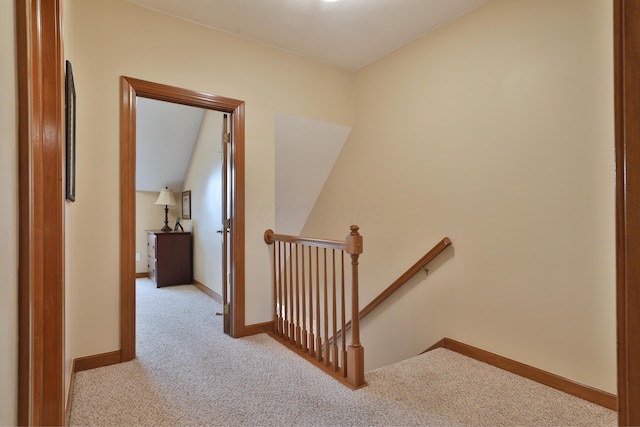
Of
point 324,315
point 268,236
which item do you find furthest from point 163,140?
point 324,315

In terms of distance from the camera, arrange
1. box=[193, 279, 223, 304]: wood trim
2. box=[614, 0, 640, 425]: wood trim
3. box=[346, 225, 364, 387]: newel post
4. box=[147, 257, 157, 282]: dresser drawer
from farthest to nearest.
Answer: box=[147, 257, 157, 282]: dresser drawer < box=[193, 279, 223, 304]: wood trim < box=[346, 225, 364, 387]: newel post < box=[614, 0, 640, 425]: wood trim

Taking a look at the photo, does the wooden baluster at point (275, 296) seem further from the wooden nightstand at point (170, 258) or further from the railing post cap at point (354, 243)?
the wooden nightstand at point (170, 258)

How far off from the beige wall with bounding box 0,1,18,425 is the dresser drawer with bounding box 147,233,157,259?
4158 mm

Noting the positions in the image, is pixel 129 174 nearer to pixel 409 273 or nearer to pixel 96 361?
pixel 96 361

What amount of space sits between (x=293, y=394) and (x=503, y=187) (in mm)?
1810

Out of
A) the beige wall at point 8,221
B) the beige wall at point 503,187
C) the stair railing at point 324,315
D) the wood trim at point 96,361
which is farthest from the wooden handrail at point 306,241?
the beige wall at point 8,221

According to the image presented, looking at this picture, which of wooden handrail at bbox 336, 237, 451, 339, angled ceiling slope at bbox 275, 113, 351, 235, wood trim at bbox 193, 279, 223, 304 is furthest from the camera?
wood trim at bbox 193, 279, 223, 304

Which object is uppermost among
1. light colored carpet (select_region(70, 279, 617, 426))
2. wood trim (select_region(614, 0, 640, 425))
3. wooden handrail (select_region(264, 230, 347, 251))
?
wood trim (select_region(614, 0, 640, 425))

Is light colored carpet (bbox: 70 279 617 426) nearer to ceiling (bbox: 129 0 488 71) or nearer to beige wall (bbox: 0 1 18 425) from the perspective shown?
beige wall (bbox: 0 1 18 425)

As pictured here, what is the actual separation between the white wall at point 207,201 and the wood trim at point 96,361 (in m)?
1.72

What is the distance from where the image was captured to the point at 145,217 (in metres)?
5.30

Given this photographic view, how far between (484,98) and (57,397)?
2789 mm

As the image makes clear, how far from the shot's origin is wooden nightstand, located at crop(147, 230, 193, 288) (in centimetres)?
454

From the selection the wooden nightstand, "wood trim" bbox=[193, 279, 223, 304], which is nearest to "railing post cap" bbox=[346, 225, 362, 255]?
"wood trim" bbox=[193, 279, 223, 304]
